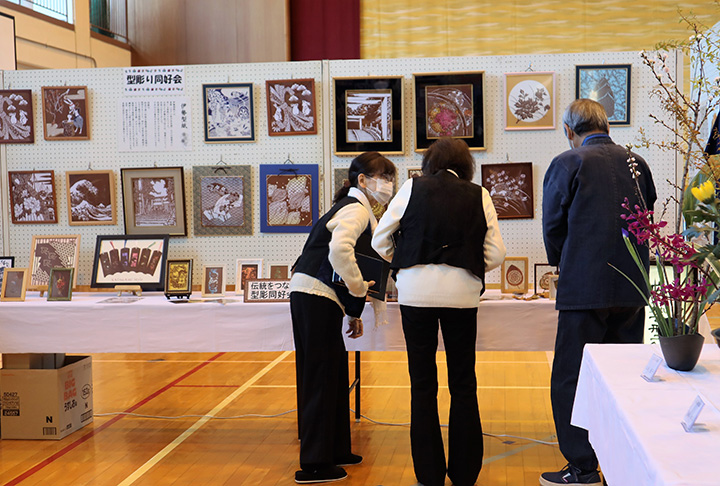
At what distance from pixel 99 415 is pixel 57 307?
92cm

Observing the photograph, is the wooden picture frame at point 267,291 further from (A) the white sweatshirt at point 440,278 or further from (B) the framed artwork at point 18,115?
(B) the framed artwork at point 18,115

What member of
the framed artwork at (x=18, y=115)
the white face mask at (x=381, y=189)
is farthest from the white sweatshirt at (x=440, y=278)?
the framed artwork at (x=18, y=115)

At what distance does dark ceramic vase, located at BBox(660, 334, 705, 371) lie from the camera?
69.8 inches

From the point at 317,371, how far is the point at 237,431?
3.53 feet

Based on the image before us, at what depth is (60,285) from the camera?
3.76 m

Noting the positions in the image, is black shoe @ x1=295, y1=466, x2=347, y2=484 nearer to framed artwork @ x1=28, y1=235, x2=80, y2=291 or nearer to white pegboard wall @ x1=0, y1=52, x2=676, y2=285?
white pegboard wall @ x1=0, y1=52, x2=676, y2=285

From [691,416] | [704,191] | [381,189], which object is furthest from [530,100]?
[691,416]

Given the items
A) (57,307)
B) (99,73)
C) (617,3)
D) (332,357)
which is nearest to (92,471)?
(57,307)

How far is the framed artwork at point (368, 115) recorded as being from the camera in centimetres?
392

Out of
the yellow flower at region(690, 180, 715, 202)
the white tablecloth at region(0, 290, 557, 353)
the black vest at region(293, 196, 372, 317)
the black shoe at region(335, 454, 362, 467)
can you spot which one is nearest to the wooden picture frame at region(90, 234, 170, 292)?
the white tablecloth at region(0, 290, 557, 353)

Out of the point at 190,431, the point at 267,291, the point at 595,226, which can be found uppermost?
the point at 595,226

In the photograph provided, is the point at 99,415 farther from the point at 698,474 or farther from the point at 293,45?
the point at 293,45

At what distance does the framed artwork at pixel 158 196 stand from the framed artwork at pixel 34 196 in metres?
0.44

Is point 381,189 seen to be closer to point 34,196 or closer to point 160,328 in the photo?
point 160,328
